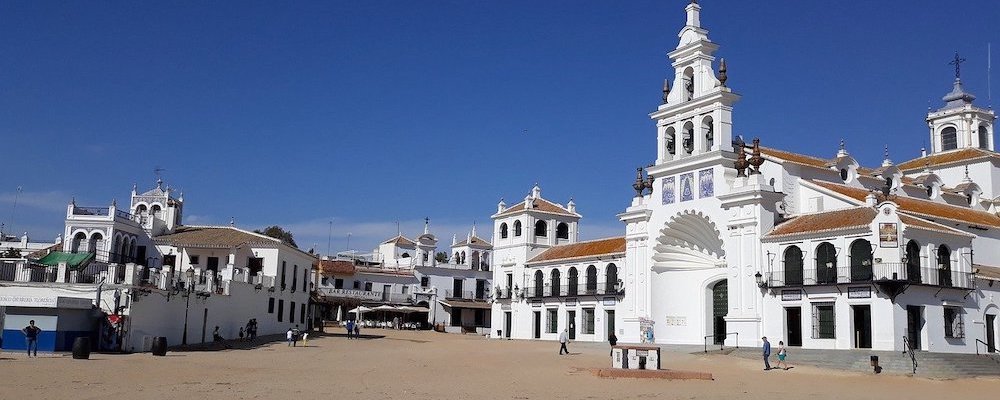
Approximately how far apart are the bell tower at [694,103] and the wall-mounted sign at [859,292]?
8.87 m

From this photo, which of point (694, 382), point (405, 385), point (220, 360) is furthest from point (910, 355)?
point (220, 360)

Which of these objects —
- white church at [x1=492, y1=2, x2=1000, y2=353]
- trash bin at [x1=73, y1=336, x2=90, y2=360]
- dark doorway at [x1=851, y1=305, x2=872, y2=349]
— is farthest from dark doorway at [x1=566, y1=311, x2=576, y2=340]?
trash bin at [x1=73, y1=336, x2=90, y2=360]

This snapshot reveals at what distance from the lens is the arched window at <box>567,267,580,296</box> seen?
173ft

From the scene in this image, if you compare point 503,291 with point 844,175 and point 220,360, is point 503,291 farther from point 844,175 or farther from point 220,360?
point 220,360

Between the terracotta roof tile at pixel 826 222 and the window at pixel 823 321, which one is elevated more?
the terracotta roof tile at pixel 826 222

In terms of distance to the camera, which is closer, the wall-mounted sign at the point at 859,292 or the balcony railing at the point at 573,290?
the wall-mounted sign at the point at 859,292

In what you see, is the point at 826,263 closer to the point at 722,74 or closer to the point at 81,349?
the point at 722,74

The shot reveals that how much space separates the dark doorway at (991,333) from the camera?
3662cm

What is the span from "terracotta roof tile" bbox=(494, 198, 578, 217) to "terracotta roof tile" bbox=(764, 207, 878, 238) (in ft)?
75.2

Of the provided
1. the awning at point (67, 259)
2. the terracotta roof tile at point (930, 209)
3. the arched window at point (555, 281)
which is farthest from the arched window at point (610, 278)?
the awning at point (67, 259)

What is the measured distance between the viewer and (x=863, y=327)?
3484 centimetres

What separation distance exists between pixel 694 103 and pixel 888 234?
11.9m

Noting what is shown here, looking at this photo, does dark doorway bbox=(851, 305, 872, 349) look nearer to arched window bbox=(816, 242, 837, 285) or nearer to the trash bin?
arched window bbox=(816, 242, 837, 285)

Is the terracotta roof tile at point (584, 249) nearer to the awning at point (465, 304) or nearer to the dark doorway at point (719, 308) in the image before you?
the dark doorway at point (719, 308)
